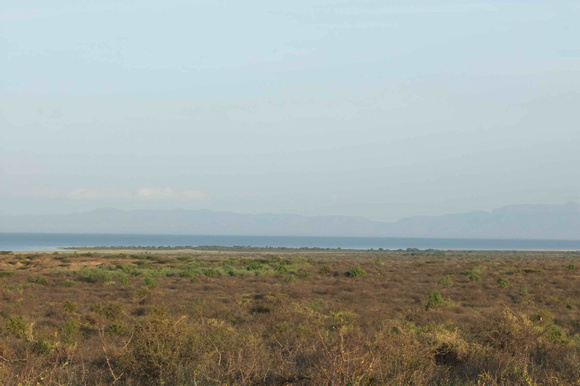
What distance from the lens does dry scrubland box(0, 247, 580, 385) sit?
7895mm

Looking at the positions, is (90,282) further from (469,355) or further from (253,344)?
(469,355)

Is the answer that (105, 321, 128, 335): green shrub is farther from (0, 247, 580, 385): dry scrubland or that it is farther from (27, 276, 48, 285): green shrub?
(27, 276, 48, 285): green shrub

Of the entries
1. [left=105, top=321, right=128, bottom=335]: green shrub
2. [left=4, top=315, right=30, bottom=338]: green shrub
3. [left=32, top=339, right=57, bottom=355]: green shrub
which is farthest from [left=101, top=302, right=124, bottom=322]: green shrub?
[left=32, top=339, right=57, bottom=355]: green shrub

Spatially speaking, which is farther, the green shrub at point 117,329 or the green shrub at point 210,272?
the green shrub at point 210,272

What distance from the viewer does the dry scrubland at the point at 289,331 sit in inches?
311

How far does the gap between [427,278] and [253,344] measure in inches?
1040

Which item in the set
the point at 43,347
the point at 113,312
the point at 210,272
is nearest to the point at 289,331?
the point at 43,347

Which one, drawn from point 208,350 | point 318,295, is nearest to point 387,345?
point 208,350

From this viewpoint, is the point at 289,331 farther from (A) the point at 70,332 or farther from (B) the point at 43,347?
(A) the point at 70,332

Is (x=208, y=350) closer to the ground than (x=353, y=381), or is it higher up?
closer to the ground

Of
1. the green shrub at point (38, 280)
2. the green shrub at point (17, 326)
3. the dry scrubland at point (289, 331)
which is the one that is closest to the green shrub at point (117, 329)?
the dry scrubland at point (289, 331)

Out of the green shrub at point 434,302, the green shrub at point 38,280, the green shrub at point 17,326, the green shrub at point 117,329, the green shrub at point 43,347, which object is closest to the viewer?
the green shrub at point 43,347

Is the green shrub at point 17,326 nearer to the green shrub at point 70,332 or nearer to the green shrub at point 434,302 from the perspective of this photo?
the green shrub at point 70,332

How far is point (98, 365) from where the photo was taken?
32.8 feet
